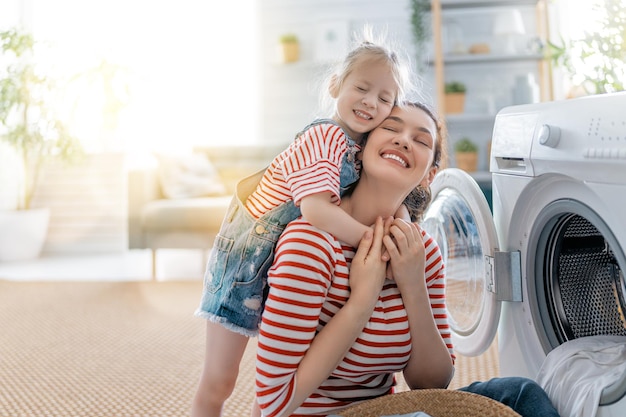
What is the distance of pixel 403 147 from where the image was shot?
111 cm

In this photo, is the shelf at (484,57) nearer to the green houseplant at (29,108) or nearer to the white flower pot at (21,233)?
the green houseplant at (29,108)

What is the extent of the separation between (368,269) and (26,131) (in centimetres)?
386

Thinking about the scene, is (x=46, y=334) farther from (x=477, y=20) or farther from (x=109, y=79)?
(x=477, y=20)

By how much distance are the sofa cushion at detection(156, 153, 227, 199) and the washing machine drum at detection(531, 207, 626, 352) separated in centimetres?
272

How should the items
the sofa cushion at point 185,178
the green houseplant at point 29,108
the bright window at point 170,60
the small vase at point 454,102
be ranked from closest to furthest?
1. the sofa cushion at point 185,178
2. the green houseplant at point 29,108
3. the small vase at point 454,102
4. the bright window at point 170,60

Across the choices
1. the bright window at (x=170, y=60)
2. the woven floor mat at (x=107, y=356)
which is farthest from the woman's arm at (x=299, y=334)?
the bright window at (x=170, y=60)

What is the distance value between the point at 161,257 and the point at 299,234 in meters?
3.68

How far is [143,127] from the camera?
204 inches

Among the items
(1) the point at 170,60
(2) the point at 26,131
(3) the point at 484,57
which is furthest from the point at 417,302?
(1) the point at 170,60

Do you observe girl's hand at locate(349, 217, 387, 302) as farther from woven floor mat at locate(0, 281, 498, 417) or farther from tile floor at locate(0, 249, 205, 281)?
tile floor at locate(0, 249, 205, 281)

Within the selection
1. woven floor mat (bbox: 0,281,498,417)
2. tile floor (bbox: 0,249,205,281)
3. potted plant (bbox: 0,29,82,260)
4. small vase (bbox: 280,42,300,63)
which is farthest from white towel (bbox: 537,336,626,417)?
small vase (bbox: 280,42,300,63)

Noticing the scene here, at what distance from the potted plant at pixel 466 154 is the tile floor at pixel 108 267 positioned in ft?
6.15

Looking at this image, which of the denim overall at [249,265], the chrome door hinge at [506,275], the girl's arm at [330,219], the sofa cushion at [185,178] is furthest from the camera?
the sofa cushion at [185,178]

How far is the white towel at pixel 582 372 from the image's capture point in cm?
104
